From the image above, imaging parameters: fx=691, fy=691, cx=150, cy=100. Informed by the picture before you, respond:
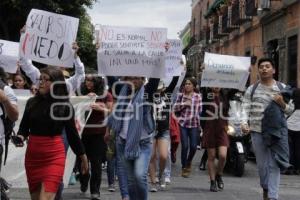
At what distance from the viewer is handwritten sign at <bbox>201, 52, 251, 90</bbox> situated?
34.8ft

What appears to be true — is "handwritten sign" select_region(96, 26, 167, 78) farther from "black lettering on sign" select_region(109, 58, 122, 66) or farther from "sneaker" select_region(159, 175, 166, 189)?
"sneaker" select_region(159, 175, 166, 189)

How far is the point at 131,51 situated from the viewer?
7895 mm

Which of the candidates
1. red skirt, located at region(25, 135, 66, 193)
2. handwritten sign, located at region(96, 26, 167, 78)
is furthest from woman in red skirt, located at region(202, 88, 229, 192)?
red skirt, located at region(25, 135, 66, 193)

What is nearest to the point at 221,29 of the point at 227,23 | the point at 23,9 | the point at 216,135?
the point at 227,23

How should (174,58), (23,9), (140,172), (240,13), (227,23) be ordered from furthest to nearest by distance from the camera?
(227,23), (240,13), (23,9), (174,58), (140,172)

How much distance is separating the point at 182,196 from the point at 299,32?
11.6 meters

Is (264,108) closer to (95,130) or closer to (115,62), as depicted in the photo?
(115,62)

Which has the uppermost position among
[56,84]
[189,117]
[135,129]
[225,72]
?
[225,72]

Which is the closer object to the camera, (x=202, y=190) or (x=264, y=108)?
(x=264, y=108)

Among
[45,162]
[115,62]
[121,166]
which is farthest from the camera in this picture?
[115,62]

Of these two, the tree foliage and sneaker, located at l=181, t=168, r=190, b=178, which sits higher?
the tree foliage

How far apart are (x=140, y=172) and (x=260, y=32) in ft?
65.2

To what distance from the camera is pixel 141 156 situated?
689 cm

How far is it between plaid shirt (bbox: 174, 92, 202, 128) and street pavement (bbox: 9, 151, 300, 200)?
93 centimetres
